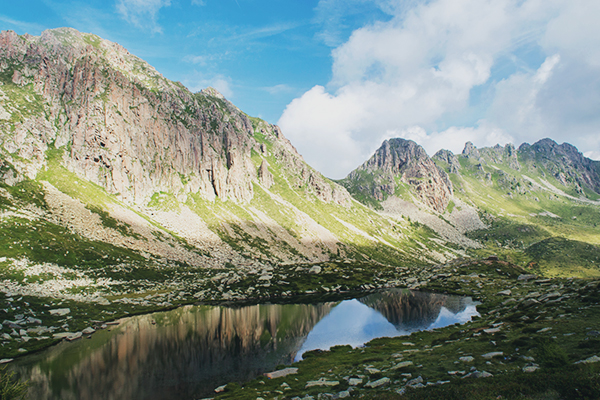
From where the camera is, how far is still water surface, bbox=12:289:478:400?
3212 centimetres

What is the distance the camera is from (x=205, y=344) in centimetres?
4597

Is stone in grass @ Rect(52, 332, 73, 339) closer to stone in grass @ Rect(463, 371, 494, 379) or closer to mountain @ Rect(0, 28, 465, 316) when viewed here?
mountain @ Rect(0, 28, 465, 316)

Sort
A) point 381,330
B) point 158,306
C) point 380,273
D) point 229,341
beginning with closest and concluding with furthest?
point 229,341, point 381,330, point 158,306, point 380,273

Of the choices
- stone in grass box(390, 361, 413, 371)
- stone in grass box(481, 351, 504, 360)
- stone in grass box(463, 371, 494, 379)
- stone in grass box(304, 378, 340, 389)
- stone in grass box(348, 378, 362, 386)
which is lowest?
stone in grass box(304, 378, 340, 389)

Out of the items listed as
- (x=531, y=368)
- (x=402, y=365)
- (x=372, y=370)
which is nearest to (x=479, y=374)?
(x=531, y=368)

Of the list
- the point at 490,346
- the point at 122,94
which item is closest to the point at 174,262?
the point at 490,346

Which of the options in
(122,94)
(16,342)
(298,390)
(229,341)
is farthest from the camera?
(122,94)

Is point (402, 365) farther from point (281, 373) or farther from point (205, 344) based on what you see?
point (205, 344)

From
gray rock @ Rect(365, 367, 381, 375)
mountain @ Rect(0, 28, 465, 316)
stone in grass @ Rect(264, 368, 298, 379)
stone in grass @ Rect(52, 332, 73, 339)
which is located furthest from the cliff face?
gray rock @ Rect(365, 367, 381, 375)

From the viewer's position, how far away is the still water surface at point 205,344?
32125 millimetres

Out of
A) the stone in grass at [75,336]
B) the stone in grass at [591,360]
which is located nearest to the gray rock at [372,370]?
the stone in grass at [591,360]

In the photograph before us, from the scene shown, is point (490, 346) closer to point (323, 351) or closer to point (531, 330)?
point (531, 330)

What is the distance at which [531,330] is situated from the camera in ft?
106

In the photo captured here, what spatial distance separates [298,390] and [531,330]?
90.2 ft
